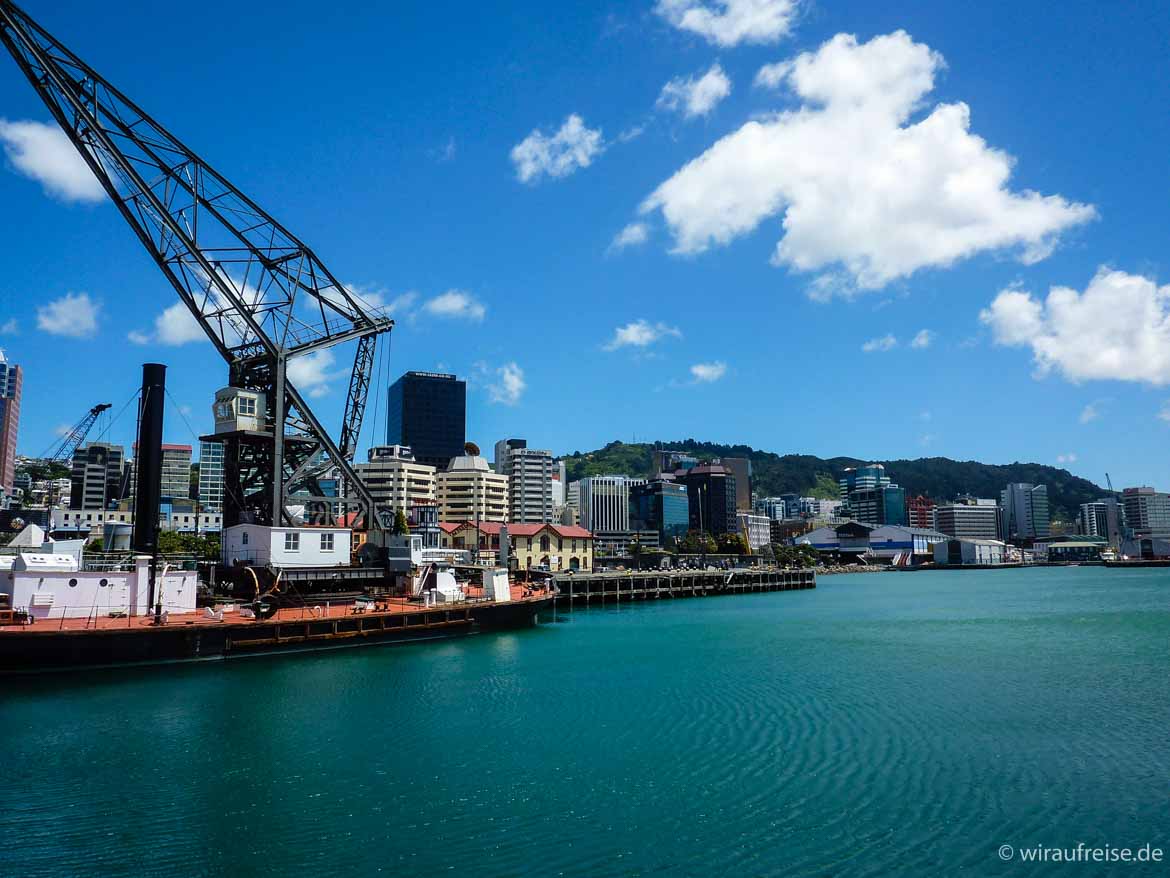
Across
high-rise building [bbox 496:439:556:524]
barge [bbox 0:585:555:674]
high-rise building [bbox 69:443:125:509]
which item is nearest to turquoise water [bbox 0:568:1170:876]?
barge [bbox 0:585:555:674]

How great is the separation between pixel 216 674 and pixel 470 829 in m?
19.7

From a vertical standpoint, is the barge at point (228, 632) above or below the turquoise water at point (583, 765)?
above

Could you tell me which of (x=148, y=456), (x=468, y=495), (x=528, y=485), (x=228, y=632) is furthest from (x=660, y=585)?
(x=528, y=485)

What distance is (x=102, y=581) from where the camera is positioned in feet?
111

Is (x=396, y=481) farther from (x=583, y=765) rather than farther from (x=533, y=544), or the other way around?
(x=583, y=765)

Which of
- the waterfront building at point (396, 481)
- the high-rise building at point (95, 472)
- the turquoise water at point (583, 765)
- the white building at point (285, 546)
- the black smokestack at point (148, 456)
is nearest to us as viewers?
the turquoise water at point (583, 765)

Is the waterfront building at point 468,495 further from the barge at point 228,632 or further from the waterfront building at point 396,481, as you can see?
the barge at point 228,632

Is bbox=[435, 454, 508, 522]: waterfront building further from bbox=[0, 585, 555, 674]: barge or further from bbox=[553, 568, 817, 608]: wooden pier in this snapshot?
bbox=[0, 585, 555, 674]: barge

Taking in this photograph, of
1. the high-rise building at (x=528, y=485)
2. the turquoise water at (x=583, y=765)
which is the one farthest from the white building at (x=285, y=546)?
the high-rise building at (x=528, y=485)

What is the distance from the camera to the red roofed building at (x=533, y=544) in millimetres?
89625

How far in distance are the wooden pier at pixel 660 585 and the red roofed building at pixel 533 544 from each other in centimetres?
546

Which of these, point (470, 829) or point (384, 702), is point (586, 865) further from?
point (384, 702)

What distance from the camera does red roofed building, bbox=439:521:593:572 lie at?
89.6 m

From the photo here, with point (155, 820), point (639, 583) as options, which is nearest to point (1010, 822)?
point (155, 820)
